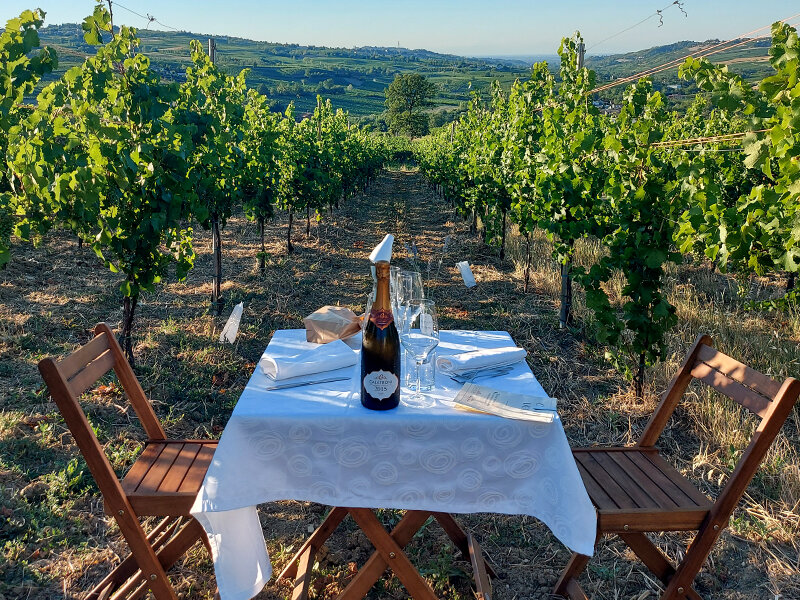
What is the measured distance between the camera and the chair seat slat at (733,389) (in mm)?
1955

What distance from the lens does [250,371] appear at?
4609mm

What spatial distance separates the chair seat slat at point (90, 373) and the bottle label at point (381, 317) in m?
0.94

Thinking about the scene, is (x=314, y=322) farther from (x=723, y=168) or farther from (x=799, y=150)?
(x=723, y=168)

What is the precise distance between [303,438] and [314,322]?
2.11 ft

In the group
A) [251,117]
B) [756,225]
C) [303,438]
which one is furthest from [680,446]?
[251,117]

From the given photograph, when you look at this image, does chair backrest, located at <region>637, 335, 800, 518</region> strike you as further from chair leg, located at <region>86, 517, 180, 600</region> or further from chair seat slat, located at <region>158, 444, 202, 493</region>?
chair leg, located at <region>86, 517, 180, 600</region>

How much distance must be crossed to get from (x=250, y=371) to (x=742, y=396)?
343cm

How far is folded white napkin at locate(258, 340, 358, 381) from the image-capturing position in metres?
2.02

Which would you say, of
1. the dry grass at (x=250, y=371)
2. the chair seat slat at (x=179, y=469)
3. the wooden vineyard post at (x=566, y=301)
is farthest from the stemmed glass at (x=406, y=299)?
the wooden vineyard post at (x=566, y=301)

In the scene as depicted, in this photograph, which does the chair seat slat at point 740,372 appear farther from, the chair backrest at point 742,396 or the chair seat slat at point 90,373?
the chair seat slat at point 90,373

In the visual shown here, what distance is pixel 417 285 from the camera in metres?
2.07

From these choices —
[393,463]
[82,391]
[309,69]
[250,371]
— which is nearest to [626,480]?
[393,463]

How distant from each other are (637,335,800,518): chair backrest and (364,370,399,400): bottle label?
1.11 m

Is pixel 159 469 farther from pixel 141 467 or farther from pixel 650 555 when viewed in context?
pixel 650 555
